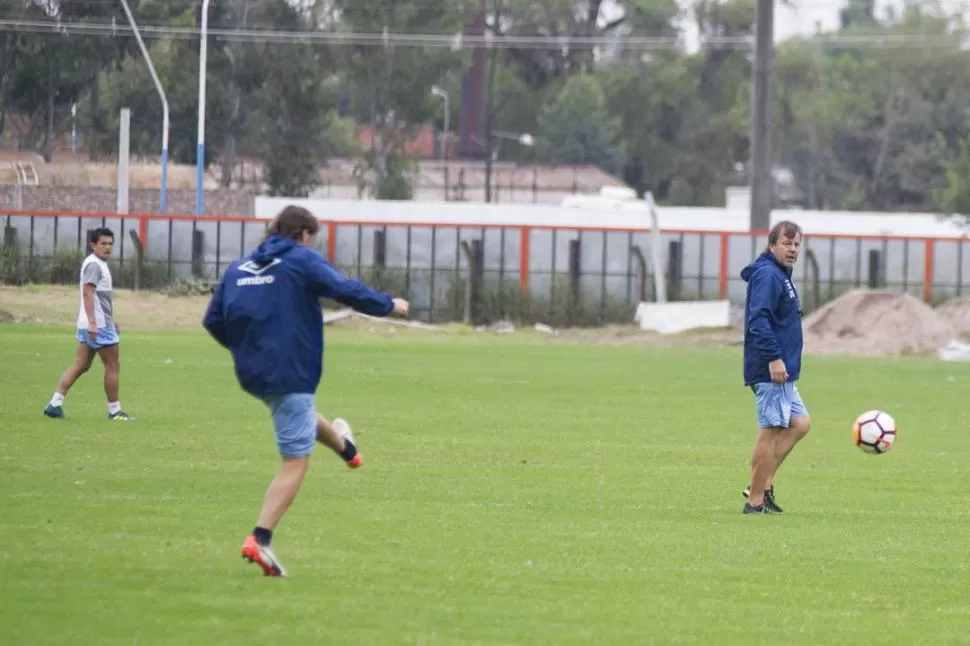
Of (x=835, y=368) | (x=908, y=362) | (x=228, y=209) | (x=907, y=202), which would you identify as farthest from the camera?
(x=907, y=202)

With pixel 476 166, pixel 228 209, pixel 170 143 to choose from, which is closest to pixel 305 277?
pixel 228 209

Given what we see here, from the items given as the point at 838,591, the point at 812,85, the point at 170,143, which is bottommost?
the point at 838,591

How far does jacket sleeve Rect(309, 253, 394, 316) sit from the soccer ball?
19.2ft

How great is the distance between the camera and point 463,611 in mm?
8977

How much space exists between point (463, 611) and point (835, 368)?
25.2m

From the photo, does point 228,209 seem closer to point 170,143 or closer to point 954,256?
point 170,143

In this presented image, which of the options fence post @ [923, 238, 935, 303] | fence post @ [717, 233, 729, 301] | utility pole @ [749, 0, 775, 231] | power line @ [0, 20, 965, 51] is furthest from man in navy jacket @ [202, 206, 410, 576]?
power line @ [0, 20, 965, 51]

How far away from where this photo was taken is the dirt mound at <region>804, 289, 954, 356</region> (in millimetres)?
39688

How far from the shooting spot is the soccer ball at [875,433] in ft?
46.7

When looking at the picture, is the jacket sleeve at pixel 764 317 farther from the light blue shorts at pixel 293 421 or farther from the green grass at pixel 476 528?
the light blue shorts at pixel 293 421

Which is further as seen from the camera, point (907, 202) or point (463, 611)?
point (907, 202)

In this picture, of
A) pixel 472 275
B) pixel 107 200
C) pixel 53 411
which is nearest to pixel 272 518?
pixel 53 411

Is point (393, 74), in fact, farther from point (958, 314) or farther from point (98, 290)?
point (98, 290)

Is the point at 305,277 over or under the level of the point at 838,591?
over
